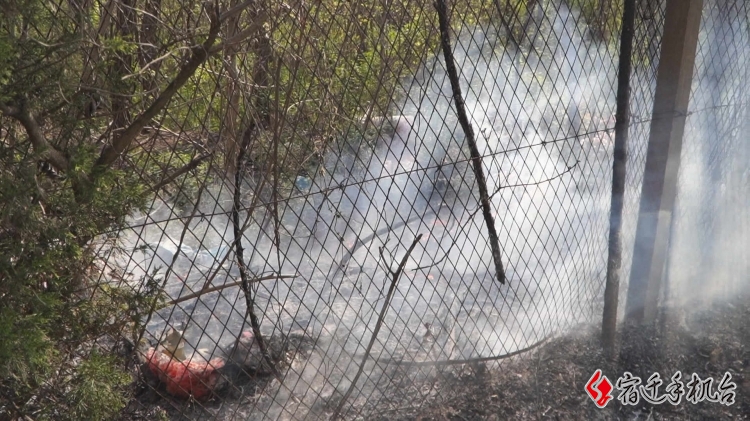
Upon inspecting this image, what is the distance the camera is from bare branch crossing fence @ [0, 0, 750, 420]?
2.44m

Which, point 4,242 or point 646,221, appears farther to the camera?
point 646,221

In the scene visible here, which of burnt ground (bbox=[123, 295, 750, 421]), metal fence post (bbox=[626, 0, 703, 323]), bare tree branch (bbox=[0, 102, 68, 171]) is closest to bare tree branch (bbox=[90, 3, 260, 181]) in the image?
bare tree branch (bbox=[0, 102, 68, 171])

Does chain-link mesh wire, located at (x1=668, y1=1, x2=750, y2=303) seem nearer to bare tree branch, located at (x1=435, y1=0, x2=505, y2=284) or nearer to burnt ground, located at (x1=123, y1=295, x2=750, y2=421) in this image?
burnt ground, located at (x1=123, y1=295, x2=750, y2=421)

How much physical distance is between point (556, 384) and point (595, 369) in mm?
335

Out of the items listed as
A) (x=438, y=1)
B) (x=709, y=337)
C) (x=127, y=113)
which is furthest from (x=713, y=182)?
(x=127, y=113)

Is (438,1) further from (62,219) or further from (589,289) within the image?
(589,289)

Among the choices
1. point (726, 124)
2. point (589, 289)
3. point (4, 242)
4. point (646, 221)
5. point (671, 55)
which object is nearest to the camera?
point (4, 242)

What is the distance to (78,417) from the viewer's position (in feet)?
6.93

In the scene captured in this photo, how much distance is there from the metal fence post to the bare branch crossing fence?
0.01 meters

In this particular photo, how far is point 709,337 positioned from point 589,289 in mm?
836

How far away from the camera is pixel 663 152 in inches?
158

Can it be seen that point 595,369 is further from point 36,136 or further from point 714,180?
point 36,136

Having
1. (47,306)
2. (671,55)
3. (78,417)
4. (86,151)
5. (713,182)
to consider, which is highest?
(713,182)

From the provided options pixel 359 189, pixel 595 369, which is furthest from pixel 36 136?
pixel 595 369
